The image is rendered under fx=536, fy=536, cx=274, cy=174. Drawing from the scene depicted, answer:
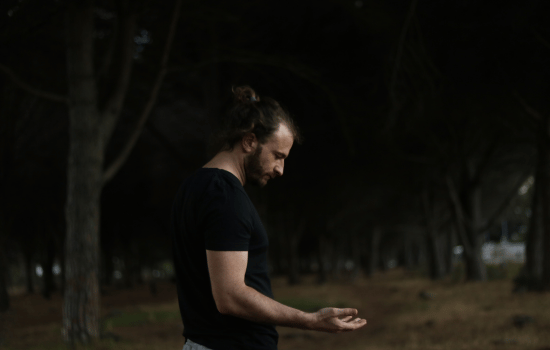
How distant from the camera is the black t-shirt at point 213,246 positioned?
2.00 meters

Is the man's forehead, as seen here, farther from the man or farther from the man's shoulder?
the man's shoulder

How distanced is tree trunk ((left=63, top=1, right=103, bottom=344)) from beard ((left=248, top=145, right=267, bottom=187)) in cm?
619

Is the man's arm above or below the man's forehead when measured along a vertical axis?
below

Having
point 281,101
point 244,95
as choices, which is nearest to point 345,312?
point 244,95

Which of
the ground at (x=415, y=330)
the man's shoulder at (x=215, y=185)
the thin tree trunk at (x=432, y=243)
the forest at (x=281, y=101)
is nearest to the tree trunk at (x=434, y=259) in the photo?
the thin tree trunk at (x=432, y=243)

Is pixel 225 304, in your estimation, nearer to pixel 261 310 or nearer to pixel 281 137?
pixel 261 310

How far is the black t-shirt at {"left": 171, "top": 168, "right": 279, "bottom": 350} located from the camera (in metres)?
2.00

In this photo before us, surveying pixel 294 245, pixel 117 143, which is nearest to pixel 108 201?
pixel 117 143

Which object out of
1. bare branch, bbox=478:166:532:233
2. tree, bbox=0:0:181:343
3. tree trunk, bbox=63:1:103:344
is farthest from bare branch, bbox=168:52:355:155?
bare branch, bbox=478:166:532:233

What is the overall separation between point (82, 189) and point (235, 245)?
22.5ft

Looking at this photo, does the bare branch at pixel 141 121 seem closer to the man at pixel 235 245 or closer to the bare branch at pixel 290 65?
the bare branch at pixel 290 65

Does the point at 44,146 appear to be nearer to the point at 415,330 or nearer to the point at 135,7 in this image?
the point at 135,7

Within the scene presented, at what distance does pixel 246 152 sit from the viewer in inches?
91.0

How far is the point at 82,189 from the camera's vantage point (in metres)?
8.23
